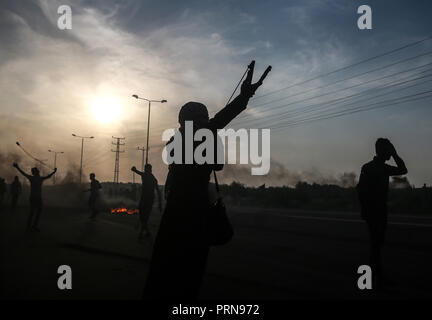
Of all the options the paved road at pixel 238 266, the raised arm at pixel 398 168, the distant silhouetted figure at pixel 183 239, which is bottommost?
the paved road at pixel 238 266

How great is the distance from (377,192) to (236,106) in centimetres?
381

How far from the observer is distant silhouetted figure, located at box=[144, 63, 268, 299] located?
8.86 feet

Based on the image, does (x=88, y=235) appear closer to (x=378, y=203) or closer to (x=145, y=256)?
(x=145, y=256)

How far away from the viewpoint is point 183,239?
8.93ft

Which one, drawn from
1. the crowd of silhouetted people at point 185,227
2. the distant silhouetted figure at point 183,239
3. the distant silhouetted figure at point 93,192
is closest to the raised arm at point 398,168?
the crowd of silhouetted people at point 185,227

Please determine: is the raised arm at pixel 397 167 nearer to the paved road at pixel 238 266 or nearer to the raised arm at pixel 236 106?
the paved road at pixel 238 266

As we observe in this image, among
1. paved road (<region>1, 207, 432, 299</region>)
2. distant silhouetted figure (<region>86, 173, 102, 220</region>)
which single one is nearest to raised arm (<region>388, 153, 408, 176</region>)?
paved road (<region>1, 207, 432, 299</region>)

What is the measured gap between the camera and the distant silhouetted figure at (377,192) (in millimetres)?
6000

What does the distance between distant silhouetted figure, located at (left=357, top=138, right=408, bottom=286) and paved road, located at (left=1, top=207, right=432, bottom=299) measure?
0.54 metres

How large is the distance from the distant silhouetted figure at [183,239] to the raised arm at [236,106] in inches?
10.9

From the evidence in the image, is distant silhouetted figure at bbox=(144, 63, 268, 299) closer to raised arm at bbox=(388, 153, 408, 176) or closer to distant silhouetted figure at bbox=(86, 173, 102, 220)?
raised arm at bbox=(388, 153, 408, 176)

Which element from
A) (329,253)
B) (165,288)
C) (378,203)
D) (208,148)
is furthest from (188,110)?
(329,253)
